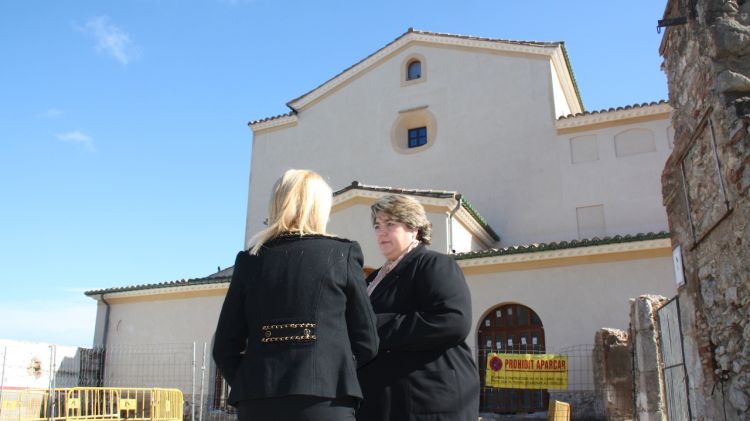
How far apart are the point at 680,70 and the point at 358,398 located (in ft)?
15.3

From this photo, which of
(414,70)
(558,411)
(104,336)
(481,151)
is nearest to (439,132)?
(481,151)

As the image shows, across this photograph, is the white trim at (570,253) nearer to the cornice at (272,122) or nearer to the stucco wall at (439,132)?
the stucco wall at (439,132)

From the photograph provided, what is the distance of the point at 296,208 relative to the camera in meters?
2.72

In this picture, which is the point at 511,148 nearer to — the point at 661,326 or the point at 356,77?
the point at 356,77

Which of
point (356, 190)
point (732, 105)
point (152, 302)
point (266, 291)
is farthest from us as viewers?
point (152, 302)

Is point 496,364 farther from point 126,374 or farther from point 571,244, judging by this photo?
point 126,374

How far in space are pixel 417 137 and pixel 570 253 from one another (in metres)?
8.31

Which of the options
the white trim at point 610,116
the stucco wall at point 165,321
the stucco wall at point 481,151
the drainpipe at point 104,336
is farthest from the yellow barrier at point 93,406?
the white trim at point 610,116

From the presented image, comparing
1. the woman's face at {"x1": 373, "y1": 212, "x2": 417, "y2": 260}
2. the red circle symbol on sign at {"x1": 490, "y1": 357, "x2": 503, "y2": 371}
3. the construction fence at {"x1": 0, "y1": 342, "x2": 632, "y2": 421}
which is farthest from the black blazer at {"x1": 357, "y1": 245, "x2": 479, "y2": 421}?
the red circle symbol on sign at {"x1": 490, "y1": 357, "x2": 503, "y2": 371}

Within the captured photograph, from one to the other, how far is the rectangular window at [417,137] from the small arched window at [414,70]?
1782 millimetres

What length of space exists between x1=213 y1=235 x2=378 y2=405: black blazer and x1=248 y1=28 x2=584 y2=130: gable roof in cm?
1722

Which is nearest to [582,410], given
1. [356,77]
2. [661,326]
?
[661,326]

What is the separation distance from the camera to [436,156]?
753 inches

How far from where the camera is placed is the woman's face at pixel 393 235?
11.1 ft
